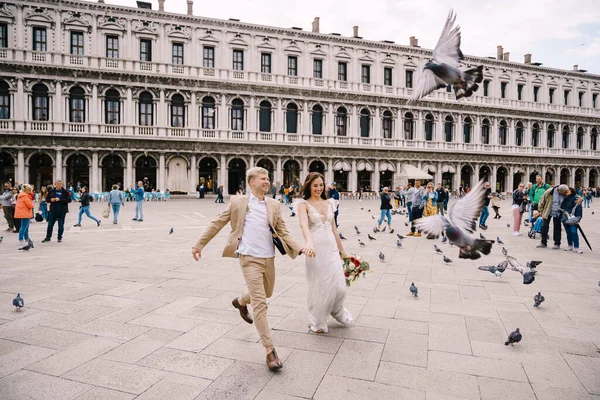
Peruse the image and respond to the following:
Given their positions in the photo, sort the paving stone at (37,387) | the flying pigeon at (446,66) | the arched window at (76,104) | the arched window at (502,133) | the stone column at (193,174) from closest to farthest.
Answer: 1. the flying pigeon at (446,66)
2. the paving stone at (37,387)
3. the arched window at (76,104)
4. the stone column at (193,174)
5. the arched window at (502,133)

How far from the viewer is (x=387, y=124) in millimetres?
34875

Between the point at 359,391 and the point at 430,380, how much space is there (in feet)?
1.96

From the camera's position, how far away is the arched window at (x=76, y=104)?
90.0ft

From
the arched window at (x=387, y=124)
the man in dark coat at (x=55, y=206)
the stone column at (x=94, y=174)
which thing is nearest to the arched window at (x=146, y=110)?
the stone column at (x=94, y=174)

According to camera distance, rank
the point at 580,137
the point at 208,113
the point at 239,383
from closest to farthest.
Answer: the point at 239,383 < the point at 208,113 < the point at 580,137

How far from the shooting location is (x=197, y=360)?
11.5ft

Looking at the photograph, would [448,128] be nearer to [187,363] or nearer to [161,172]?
[161,172]

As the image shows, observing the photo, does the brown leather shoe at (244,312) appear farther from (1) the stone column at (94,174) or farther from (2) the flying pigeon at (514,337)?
(1) the stone column at (94,174)

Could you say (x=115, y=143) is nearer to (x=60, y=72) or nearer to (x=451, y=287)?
(x=60, y=72)

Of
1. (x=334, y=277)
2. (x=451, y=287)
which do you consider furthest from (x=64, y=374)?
(x=451, y=287)

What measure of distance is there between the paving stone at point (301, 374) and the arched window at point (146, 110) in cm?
2826

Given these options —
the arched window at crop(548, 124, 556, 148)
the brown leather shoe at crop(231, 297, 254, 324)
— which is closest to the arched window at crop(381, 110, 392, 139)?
the arched window at crop(548, 124, 556, 148)

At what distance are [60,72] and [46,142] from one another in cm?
470

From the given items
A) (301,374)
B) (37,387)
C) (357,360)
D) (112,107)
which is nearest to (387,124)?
(112,107)
